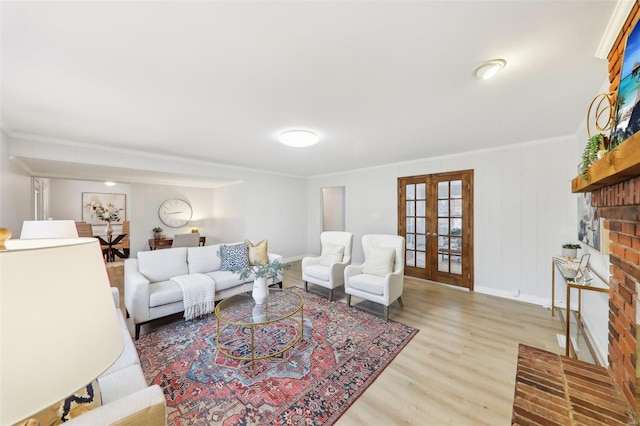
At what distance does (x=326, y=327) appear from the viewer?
9.12 feet

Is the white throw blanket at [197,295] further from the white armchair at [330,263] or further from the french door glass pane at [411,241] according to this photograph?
the french door glass pane at [411,241]

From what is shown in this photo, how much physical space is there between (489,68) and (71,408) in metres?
3.00

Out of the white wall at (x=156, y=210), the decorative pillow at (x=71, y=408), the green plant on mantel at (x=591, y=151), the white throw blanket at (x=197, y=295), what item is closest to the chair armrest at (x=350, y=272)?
the white throw blanket at (x=197, y=295)

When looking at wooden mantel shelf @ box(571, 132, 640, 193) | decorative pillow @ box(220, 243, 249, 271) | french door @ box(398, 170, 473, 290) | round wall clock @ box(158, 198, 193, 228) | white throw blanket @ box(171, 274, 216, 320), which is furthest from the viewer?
round wall clock @ box(158, 198, 193, 228)

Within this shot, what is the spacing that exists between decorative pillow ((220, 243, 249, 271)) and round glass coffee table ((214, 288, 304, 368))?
34.2 inches

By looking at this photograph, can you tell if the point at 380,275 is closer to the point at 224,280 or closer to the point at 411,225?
the point at 411,225

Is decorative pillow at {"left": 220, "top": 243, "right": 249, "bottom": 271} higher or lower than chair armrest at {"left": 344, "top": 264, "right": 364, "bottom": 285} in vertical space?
higher

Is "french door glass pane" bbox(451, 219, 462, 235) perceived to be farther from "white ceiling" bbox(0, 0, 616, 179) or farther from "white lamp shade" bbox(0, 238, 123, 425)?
"white lamp shade" bbox(0, 238, 123, 425)

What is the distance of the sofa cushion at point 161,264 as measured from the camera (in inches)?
125

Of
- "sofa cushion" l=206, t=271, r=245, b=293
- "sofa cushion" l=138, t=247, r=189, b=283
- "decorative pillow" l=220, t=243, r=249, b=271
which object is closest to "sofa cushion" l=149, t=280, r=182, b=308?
"sofa cushion" l=138, t=247, r=189, b=283

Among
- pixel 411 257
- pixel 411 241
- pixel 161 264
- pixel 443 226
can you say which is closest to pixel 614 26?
pixel 443 226

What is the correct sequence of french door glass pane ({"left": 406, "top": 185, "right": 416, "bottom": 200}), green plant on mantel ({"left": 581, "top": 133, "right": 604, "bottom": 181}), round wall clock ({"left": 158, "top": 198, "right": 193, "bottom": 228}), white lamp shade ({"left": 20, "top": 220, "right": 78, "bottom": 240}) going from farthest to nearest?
round wall clock ({"left": 158, "top": 198, "right": 193, "bottom": 228}), french door glass pane ({"left": 406, "top": 185, "right": 416, "bottom": 200}), white lamp shade ({"left": 20, "top": 220, "right": 78, "bottom": 240}), green plant on mantel ({"left": 581, "top": 133, "right": 604, "bottom": 181})

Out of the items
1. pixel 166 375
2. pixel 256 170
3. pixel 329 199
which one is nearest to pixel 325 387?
pixel 166 375

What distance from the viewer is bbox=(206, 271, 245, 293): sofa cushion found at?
3277 millimetres
